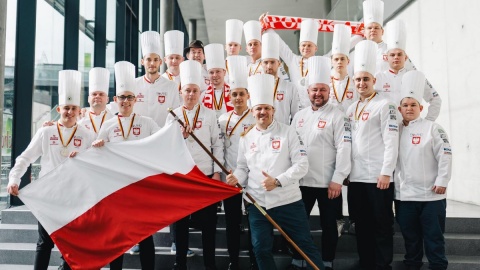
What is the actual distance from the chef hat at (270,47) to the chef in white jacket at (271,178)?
937mm

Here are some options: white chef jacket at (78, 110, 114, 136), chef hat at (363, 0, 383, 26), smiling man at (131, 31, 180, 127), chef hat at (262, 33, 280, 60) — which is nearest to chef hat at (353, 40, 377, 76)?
chef hat at (262, 33, 280, 60)

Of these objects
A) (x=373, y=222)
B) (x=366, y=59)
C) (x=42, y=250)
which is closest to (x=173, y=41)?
(x=366, y=59)

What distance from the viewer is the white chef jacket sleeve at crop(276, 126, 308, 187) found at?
3.14 metres

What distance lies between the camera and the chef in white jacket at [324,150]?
3584 mm

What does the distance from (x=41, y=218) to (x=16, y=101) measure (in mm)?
3024

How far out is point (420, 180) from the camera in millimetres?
3596

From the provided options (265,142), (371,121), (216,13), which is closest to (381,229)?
(371,121)

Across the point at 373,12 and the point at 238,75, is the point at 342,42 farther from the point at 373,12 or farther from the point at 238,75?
the point at 238,75

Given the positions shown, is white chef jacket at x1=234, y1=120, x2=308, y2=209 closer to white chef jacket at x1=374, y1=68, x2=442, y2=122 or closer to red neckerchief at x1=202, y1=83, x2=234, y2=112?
red neckerchief at x1=202, y1=83, x2=234, y2=112

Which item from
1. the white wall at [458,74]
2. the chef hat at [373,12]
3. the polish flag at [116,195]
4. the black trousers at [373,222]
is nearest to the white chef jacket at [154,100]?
the polish flag at [116,195]

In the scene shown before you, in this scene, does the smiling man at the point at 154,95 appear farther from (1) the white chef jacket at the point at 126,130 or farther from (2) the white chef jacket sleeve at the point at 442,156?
(2) the white chef jacket sleeve at the point at 442,156

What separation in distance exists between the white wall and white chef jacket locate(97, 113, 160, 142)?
4.24 metres

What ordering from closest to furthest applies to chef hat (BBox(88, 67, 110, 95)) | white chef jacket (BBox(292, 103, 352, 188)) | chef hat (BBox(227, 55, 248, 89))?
white chef jacket (BBox(292, 103, 352, 188))
chef hat (BBox(227, 55, 248, 89))
chef hat (BBox(88, 67, 110, 95))

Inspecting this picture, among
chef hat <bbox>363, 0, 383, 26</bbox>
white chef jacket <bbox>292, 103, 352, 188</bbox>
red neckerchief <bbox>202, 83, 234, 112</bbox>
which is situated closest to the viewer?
white chef jacket <bbox>292, 103, 352, 188</bbox>
